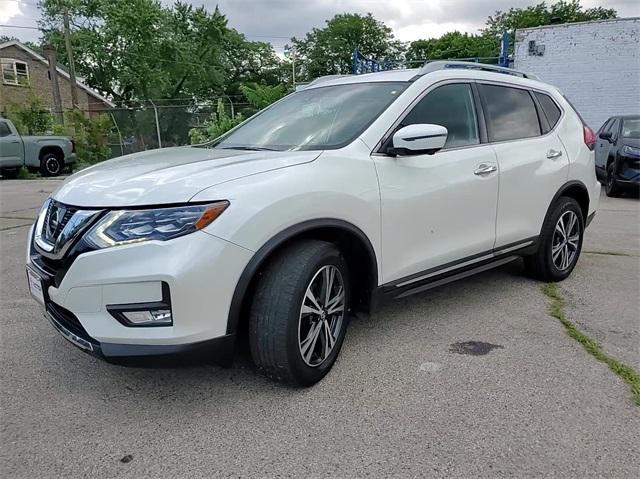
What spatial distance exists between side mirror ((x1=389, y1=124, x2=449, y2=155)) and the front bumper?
1172 mm

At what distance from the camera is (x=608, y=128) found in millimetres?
11023

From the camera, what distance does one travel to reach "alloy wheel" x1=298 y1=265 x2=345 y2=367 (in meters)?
2.69

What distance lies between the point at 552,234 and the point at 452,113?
1516mm

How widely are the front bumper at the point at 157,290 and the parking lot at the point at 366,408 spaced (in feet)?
0.63

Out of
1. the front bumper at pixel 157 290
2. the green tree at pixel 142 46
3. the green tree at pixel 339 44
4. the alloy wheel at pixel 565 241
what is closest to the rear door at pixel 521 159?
the alloy wheel at pixel 565 241

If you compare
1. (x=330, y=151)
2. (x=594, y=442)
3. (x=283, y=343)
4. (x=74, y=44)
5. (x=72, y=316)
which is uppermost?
(x=74, y=44)

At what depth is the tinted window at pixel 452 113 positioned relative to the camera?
3.40 m

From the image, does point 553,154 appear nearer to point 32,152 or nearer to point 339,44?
point 32,152

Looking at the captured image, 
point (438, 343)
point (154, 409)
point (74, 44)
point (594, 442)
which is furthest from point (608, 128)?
point (74, 44)

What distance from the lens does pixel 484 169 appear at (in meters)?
3.62

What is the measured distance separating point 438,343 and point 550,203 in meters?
1.78

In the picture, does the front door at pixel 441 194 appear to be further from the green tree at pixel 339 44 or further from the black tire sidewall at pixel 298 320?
the green tree at pixel 339 44

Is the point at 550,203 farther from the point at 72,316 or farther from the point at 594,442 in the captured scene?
the point at 72,316

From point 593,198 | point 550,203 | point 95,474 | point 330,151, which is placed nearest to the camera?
point 95,474
